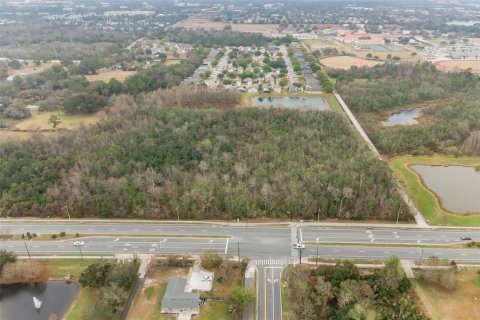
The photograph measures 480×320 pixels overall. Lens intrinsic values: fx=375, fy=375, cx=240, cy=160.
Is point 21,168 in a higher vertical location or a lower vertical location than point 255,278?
higher

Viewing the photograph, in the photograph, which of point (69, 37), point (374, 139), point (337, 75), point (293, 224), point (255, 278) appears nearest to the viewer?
point (255, 278)

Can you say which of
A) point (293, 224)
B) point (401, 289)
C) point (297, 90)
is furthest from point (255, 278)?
point (297, 90)

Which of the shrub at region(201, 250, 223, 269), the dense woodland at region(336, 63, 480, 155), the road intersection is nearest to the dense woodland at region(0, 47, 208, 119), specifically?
the road intersection

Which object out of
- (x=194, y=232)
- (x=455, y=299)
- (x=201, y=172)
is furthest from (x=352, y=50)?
(x=455, y=299)

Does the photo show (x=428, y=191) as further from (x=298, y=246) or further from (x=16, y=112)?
(x=16, y=112)

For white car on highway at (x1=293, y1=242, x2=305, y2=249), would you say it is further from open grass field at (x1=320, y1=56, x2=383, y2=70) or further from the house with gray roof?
open grass field at (x1=320, y1=56, x2=383, y2=70)

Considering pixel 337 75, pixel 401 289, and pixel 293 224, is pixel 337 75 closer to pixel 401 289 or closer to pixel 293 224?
pixel 293 224
